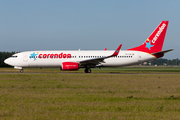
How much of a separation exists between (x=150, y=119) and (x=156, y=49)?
3356cm

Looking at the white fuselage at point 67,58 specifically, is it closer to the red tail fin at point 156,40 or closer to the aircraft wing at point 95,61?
the aircraft wing at point 95,61

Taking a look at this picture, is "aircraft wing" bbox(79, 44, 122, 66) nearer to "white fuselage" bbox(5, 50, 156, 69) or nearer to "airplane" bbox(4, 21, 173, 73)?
"airplane" bbox(4, 21, 173, 73)

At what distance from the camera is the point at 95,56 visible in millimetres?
39281

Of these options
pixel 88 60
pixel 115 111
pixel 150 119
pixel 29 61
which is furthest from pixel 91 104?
pixel 29 61

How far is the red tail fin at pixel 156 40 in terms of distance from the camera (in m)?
40.0

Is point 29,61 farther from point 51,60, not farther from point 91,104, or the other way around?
point 91,104

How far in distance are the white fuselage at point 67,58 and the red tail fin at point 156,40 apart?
1.14 meters

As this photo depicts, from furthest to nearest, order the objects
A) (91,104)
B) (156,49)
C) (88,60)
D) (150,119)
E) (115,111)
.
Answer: (156,49), (88,60), (91,104), (115,111), (150,119)

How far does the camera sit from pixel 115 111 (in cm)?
915

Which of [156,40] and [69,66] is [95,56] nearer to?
[69,66]

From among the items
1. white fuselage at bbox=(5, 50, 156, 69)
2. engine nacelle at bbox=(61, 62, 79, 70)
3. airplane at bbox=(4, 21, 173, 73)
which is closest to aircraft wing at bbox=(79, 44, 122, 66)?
airplane at bbox=(4, 21, 173, 73)

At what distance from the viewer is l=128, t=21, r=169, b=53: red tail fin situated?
1575 inches

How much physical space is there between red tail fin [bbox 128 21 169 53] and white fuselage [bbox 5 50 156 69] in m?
1.14

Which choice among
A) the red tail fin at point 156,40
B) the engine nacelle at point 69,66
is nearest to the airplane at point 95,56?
the red tail fin at point 156,40
